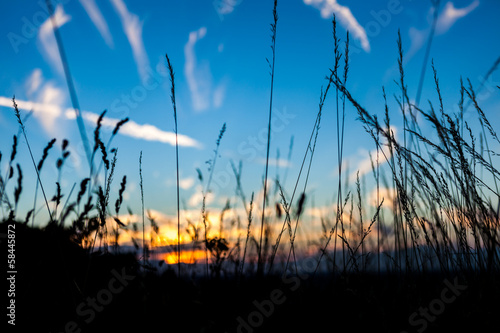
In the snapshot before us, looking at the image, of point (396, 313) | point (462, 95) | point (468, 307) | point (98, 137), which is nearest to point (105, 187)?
point (98, 137)

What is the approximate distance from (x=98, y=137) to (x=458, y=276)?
211 centimetres

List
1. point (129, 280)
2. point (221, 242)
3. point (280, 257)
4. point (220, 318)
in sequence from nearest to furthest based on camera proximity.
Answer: point (220, 318)
point (129, 280)
point (221, 242)
point (280, 257)

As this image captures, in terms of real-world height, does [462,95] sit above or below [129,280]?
above

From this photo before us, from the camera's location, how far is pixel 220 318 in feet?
6.15

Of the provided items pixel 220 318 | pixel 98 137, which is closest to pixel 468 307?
pixel 220 318

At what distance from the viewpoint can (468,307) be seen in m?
1.73

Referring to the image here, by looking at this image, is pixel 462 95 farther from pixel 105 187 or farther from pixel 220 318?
pixel 105 187

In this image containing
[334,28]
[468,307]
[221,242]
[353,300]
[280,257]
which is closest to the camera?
[468,307]

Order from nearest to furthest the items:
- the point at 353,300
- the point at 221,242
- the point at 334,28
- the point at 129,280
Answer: the point at 353,300, the point at 129,280, the point at 334,28, the point at 221,242

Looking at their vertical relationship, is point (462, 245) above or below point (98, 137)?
below

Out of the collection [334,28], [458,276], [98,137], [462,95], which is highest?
[334,28]

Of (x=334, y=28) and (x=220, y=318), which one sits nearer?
(x=220, y=318)

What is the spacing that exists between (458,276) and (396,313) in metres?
0.60

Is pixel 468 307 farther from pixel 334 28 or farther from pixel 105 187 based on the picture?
pixel 105 187
